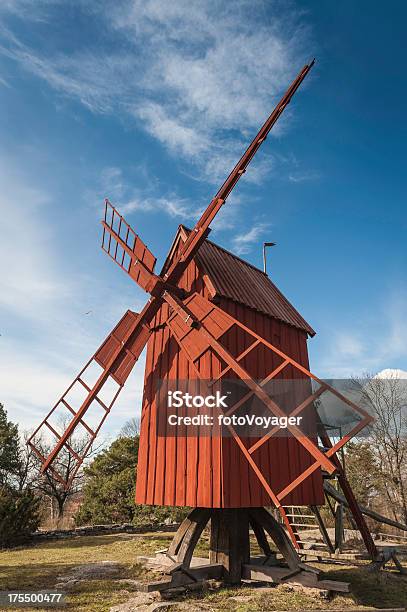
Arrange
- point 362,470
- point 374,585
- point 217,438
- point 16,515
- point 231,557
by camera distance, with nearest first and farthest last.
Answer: point 217,438
point 231,557
point 374,585
point 16,515
point 362,470

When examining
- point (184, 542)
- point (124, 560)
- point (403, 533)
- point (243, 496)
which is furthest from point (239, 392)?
point (403, 533)

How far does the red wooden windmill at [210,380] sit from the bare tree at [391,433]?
1435 cm

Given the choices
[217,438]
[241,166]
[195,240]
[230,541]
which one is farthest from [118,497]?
[241,166]

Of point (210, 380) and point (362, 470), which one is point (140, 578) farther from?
point (362, 470)

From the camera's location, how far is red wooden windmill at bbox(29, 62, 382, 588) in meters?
9.37

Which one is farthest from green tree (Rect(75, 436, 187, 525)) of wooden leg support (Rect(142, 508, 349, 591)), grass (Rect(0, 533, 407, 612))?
wooden leg support (Rect(142, 508, 349, 591))

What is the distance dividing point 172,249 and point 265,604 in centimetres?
852

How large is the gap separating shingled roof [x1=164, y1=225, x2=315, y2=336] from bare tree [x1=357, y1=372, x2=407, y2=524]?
16.5 m

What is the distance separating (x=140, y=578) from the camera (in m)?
10.3

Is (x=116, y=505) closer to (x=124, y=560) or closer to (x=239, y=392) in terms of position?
(x=124, y=560)

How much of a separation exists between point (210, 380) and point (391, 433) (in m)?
20.9

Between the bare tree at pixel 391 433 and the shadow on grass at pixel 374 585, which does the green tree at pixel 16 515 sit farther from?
the bare tree at pixel 391 433

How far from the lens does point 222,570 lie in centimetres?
1015

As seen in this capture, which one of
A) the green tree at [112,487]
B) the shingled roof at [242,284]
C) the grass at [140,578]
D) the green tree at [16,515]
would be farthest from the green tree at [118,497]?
the shingled roof at [242,284]
